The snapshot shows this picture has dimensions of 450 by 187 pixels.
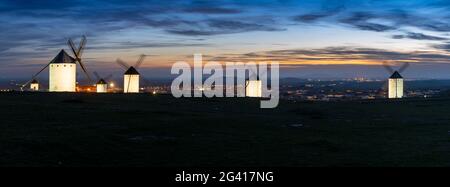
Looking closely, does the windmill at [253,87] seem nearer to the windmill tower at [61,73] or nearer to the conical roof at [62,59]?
the windmill tower at [61,73]

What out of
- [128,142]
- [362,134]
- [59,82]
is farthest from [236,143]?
[59,82]

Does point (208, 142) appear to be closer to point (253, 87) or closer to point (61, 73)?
point (61, 73)

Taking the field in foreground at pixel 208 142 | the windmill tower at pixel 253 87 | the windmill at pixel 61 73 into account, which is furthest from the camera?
the windmill tower at pixel 253 87

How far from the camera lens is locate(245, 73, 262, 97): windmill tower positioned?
11550 centimetres

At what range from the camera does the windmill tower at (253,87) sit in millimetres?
115500

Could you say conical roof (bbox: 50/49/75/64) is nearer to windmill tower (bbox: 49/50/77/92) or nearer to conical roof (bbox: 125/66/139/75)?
windmill tower (bbox: 49/50/77/92)

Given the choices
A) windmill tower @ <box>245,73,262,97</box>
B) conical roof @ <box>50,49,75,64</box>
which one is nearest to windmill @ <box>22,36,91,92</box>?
conical roof @ <box>50,49,75,64</box>

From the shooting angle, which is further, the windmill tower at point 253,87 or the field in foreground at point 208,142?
the windmill tower at point 253,87

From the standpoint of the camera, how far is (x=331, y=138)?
27344 mm

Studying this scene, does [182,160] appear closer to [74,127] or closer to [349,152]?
[349,152]

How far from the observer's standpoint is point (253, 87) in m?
117

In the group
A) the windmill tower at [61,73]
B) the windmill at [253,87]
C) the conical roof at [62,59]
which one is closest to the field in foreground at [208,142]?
the windmill tower at [61,73]

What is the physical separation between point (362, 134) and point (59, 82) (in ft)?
202

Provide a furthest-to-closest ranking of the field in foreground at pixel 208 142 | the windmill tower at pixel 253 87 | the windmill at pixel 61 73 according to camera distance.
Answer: the windmill tower at pixel 253 87 → the windmill at pixel 61 73 → the field in foreground at pixel 208 142
